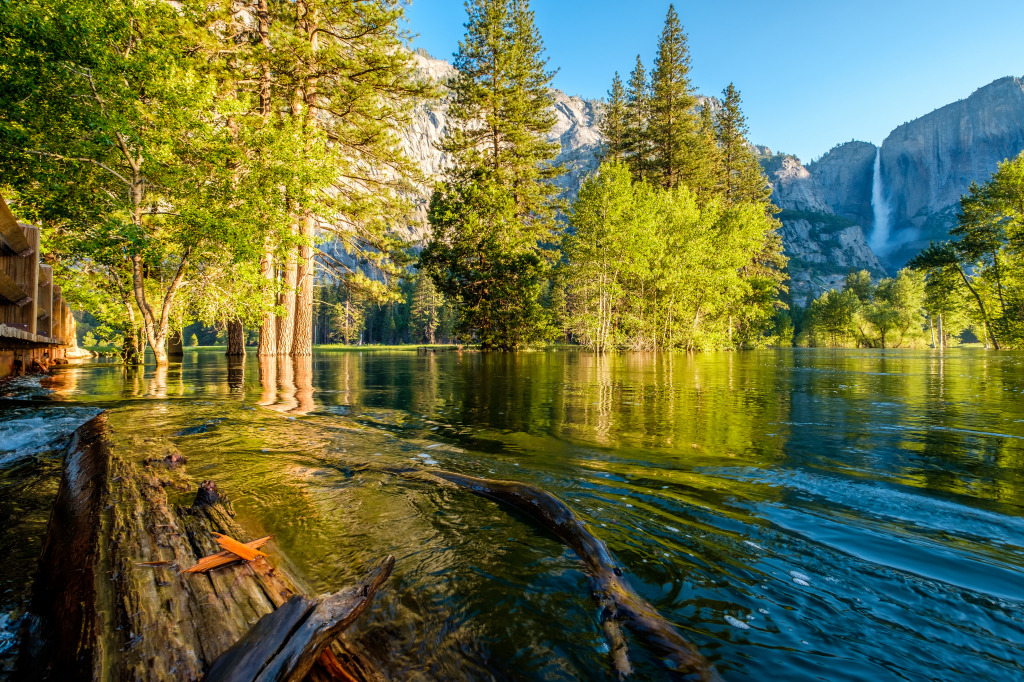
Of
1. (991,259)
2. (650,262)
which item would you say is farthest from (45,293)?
(991,259)

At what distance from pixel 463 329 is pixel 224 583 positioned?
25971 millimetres

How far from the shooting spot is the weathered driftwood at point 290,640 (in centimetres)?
112

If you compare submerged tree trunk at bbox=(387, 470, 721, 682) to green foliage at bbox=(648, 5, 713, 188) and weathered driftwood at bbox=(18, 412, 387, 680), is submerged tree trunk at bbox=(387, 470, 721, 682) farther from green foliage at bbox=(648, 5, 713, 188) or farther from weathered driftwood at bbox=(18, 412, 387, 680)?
green foliage at bbox=(648, 5, 713, 188)

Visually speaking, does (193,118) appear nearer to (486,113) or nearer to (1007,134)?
(486,113)

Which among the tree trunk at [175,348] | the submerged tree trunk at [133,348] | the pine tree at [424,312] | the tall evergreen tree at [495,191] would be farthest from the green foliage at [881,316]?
the submerged tree trunk at [133,348]

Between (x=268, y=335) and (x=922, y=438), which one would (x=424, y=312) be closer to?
(x=268, y=335)

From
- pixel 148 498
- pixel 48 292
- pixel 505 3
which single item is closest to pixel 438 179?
pixel 505 3

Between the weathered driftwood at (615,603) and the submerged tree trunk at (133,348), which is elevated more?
the submerged tree trunk at (133,348)

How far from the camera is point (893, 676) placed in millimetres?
1507

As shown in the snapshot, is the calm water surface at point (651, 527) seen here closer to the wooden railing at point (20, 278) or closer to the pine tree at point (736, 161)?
the wooden railing at point (20, 278)

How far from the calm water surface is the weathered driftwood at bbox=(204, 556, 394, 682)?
445 mm

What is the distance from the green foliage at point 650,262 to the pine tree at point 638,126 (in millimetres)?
9291

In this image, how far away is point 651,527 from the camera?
2744 millimetres

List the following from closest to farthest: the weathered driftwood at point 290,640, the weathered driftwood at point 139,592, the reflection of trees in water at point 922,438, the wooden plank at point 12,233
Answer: the weathered driftwood at point 290,640, the weathered driftwood at point 139,592, the reflection of trees in water at point 922,438, the wooden plank at point 12,233
